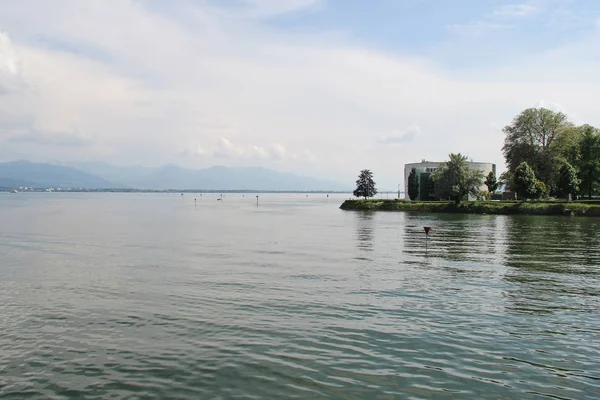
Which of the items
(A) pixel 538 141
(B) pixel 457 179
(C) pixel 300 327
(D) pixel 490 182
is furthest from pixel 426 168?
(C) pixel 300 327

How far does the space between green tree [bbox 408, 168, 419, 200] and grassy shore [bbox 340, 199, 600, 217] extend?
14.4 meters

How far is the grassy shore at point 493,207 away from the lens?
10074 cm

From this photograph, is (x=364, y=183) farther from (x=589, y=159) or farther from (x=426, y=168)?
(x=589, y=159)

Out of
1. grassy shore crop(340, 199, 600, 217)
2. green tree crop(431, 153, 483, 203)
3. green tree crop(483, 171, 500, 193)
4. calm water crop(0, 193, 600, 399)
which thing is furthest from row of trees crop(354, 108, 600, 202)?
calm water crop(0, 193, 600, 399)

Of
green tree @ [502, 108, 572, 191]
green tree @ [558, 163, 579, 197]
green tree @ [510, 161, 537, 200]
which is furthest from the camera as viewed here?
green tree @ [502, 108, 572, 191]

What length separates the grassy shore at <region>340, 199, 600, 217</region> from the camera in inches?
3966

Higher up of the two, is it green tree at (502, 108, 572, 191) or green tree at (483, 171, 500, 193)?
green tree at (502, 108, 572, 191)

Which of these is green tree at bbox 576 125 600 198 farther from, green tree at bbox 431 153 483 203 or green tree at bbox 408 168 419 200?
green tree at bbox 408 168 419 200

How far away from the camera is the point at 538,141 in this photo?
430ft

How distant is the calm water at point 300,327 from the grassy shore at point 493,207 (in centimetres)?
7033

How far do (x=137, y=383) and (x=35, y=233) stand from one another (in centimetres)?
5685

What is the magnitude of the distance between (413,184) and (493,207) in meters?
49.0

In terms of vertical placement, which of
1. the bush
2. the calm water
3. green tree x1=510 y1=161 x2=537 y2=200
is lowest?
the calm water

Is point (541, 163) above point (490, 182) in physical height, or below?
above
